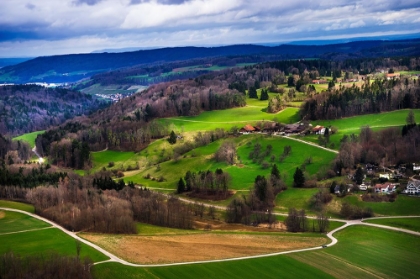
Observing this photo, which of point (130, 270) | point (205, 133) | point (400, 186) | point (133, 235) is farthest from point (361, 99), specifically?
point (130, 270)

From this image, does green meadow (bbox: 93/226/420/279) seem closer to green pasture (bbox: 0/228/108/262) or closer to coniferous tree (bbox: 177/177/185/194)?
green pasture (bbox: 0/228/108/262)

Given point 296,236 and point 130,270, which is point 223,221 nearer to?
point 296,236

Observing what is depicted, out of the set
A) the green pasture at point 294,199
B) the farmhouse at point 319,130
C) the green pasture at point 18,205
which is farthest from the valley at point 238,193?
the farmhouse at point 319,130

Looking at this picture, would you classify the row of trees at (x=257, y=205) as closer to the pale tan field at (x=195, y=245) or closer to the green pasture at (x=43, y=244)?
the pale tan field at (x=195, y=245)

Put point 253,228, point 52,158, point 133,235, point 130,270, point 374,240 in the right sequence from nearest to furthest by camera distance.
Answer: point 130,270 < point 374,240 < point 133,235 < point 253,228 < point 52,158

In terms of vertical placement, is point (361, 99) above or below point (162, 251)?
above

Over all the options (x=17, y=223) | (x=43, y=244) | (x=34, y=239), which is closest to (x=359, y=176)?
(x=43, y=244)

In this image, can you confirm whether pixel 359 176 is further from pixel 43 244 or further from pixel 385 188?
pixel 43 244
